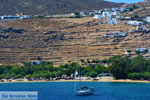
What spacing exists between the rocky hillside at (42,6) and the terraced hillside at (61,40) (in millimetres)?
12446

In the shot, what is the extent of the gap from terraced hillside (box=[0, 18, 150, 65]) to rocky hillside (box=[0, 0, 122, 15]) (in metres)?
12.4

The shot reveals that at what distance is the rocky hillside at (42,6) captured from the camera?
Answer: 156625 millimetres

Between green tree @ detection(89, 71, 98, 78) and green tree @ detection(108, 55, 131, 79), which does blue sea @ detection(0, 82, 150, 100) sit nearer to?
green tree @ detection(108, 55, 131, 79)

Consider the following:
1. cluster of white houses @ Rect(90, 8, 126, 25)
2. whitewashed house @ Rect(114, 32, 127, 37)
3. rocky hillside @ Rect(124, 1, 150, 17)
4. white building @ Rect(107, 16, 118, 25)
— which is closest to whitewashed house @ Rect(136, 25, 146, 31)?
whitewashed house @ Rect(114, 32, 127, 37)

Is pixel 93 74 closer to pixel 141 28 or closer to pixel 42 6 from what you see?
pixel 141 28

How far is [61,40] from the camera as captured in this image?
13188 cm

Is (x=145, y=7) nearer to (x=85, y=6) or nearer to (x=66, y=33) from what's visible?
(x=85, y=6)

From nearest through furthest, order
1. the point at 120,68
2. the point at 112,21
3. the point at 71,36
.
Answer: the point at 120,68 < the point at 71,36 < the point at 112,21

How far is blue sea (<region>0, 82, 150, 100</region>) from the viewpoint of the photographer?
77.8 meters

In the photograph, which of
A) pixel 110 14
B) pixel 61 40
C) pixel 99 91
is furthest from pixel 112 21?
pixel 99 91

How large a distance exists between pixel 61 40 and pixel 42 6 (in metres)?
33.5

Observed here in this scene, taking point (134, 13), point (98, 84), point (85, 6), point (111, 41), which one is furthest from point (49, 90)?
point (85, 6)

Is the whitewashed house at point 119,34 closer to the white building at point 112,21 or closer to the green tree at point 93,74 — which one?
the white building at point 112,21

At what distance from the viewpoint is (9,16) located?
481 ft
